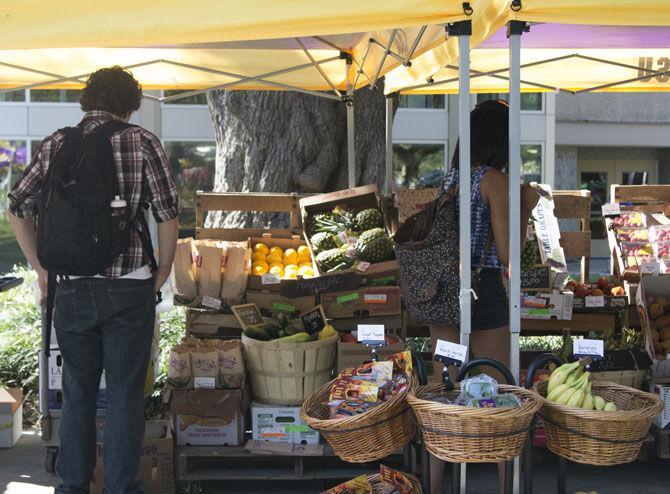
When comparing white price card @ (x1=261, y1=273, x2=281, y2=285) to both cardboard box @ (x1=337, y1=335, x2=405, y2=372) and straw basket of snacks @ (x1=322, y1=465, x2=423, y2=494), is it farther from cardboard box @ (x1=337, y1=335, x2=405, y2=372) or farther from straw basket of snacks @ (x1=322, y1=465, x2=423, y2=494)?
straw basket of snacks @ (x1=322, y1=465, x2=423, y2=494)

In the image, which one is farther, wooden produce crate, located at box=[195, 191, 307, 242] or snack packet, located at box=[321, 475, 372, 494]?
wooden produce crate, located at box=[195, 191, 307, 242]

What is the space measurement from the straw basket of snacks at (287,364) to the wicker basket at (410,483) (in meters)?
1.05

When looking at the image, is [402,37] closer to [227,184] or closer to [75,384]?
[75,384]

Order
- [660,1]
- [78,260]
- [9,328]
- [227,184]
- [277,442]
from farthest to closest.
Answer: [227,184] < [9,328] < [277,442] < [78,260] < [660,1]

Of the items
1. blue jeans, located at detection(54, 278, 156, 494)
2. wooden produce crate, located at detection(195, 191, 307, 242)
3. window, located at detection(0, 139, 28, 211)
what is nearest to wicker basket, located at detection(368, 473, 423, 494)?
blue jeans, located at detection(54, 278, 156, 494)

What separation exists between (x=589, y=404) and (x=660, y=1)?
1409 millimetres

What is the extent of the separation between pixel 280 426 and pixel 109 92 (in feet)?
6.60

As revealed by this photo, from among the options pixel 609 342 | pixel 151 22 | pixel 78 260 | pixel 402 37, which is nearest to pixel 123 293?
pixel 78 260

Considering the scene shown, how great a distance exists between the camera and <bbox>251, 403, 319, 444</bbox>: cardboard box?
4633 millimetres

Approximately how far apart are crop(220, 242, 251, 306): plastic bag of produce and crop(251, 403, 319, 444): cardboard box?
2.73 feet

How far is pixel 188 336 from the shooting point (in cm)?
514

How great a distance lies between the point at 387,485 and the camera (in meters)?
3.53

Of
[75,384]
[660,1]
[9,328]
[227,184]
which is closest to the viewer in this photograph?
[660,1]

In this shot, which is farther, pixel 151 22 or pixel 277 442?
pixel 277 442
